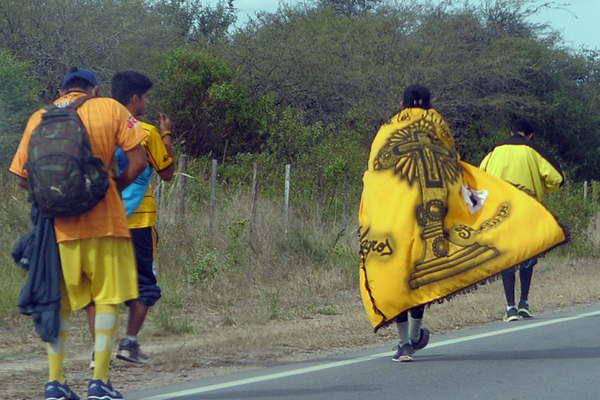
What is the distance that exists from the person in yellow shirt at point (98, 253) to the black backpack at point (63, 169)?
0.08 m

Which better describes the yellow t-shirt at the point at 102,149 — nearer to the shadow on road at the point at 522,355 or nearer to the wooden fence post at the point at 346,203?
the shadow on road at the point at 522,355

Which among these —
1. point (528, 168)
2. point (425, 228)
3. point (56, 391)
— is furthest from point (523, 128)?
point (56, 391)

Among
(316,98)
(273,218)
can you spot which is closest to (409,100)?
(273,218)

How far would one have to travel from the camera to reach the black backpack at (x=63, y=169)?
5895mm

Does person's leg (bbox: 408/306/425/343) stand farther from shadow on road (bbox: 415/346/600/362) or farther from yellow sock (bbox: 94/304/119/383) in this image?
yellow sock (bbox: 94/304/119/383)

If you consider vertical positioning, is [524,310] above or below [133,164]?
below

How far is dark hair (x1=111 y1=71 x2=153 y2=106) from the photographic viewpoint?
302 inches

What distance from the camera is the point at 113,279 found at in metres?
6.11

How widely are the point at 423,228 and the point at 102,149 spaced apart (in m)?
2.72

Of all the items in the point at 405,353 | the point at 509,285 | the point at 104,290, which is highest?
the point at 104,290

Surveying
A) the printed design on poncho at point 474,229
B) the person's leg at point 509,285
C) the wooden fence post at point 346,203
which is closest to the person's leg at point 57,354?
the printed design on poncho at point 474,229

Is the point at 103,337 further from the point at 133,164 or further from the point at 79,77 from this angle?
the point at 79,77

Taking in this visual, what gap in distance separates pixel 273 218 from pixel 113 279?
8.85m

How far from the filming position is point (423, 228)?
800 cm
